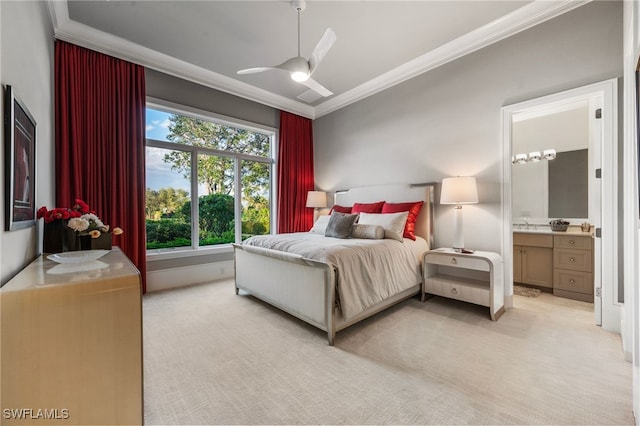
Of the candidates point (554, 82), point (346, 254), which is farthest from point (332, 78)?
point (346, 254)

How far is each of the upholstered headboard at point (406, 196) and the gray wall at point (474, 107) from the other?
0.49 ft

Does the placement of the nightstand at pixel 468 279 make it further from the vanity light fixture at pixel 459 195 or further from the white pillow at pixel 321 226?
the white pillow at pixel 321 226

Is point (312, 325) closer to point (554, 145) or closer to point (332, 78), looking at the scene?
point (332, 78)

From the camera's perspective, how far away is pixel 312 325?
2.50 m

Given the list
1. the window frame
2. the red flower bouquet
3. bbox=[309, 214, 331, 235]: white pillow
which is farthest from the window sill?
the red flower bouquet

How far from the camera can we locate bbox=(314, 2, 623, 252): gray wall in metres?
2.50

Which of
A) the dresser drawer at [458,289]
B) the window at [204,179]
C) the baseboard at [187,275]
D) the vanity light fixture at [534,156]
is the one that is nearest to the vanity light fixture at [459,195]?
the dresser drawer at [458,289]

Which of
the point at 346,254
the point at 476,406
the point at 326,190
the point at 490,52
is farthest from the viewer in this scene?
the point at 326,190

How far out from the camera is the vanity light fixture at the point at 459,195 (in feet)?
9.60

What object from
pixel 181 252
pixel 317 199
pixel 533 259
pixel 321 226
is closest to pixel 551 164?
pixel 533 259

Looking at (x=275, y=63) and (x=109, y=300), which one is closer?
(x=109, y=300)

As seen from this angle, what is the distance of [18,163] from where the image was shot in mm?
1425

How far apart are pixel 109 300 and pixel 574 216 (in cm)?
514

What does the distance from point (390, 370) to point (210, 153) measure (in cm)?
387
